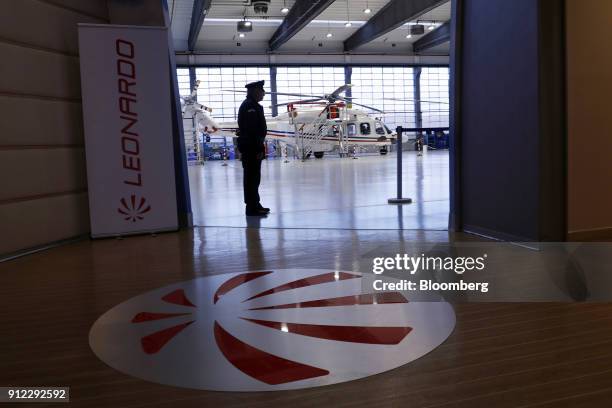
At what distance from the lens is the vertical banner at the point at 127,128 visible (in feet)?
14.9

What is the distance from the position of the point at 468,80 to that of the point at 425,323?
261cm

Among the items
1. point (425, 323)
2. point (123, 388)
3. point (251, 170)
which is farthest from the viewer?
point (251, 170)

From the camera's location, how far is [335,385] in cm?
168

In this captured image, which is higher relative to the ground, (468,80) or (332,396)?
(468,80)

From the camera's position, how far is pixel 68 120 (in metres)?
4.58

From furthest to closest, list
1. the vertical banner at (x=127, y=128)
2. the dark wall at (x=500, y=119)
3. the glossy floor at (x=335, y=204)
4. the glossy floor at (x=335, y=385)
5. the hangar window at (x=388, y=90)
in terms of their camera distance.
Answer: the hangar window at (x=388, y=90) → the glossy floor at (x=335, y=204) → the vertical banner at (x=127, y=128) → the dark wall at (x=500, y=119) → the glossy floor at (x=335, y=385)

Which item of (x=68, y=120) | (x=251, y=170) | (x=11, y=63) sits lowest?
(x=251, y=170)

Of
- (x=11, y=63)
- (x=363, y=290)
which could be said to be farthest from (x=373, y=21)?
(x=363, y=290)

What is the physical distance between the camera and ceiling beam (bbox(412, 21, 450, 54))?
814 inches

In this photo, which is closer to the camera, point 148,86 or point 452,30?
point 452,30

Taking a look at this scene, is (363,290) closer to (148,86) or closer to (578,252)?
(578,252)

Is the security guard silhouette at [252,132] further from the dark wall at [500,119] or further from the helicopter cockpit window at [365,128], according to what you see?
the helicopter cockpit window at [365,128]

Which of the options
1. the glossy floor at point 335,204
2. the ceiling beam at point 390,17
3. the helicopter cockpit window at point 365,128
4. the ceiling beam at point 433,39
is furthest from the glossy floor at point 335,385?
the ceiling beam at point 433,39

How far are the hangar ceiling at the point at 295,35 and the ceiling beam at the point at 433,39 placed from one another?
0.23 meters
